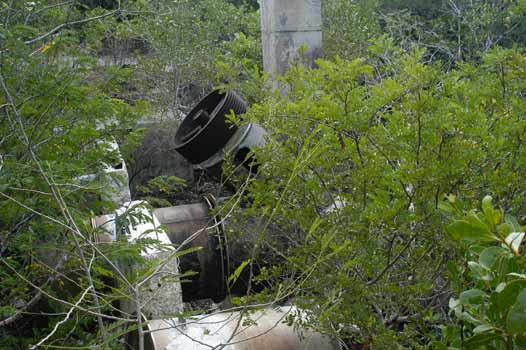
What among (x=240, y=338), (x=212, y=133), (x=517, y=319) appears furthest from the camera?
(x=212, y=133)

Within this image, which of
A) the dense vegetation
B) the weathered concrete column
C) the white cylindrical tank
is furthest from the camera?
the weathered concrete column

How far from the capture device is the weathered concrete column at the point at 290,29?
9891mm

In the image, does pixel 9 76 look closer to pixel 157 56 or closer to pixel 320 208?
pixel 320 208

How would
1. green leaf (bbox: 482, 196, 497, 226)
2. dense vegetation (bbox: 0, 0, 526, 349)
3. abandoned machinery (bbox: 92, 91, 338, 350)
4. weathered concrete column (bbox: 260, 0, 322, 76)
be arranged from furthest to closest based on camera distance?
weathered concrete column (bbox: 260, 0, 322, 76)
abandoned machinery (bbox: 92, 91, 338, 350)
dense vegetation (bbox: 0, 0, 526, 349)
green leaf (bbox: 482, 196, 497, 226)

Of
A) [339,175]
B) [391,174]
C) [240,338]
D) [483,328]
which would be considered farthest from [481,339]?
[240,338]

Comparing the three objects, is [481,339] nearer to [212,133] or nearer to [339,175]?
[339,175]

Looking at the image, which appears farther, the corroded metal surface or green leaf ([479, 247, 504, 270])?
the corroded metal surface

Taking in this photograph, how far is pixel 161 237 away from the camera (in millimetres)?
5211

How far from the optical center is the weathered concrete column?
989 cm

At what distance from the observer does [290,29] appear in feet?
32.6

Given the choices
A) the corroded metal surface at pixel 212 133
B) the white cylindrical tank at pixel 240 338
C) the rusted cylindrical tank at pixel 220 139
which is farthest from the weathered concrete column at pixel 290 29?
the white cylindrical tank at pixel 240 338

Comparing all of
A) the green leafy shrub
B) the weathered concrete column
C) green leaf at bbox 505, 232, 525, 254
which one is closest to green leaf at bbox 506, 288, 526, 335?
the green leafy shrub

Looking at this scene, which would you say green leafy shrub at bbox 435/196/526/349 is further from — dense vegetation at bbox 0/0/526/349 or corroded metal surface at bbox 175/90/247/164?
corroded metal surface at bbox 175/90/247/164

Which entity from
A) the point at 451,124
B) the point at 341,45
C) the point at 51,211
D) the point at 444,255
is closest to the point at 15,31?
the point at 51,211
